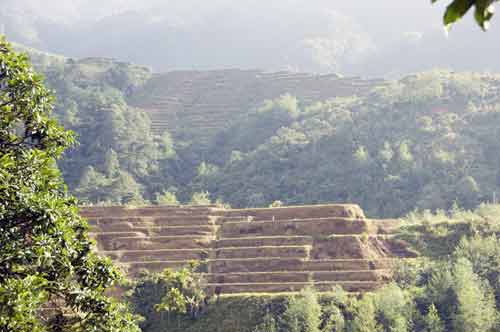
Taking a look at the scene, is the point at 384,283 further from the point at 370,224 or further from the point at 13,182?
the point at 13,182

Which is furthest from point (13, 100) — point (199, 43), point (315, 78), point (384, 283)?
point (199, 43)

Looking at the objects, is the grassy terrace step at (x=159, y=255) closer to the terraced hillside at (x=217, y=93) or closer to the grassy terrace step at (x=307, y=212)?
the grassy terrace step at (x=307, y=212)

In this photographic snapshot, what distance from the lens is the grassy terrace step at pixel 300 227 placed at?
164ft

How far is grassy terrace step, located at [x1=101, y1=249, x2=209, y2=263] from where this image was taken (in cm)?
5000

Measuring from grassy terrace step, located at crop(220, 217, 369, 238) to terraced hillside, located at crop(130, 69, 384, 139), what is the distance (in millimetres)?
49079

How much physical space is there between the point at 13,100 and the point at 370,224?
38430 mm

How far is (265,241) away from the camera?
49.8 meters

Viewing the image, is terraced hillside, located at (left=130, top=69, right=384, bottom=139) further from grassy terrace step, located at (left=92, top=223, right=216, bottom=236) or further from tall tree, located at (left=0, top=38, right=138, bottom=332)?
tall tree, located at (left=0, top=38, right=138, bottom=332)

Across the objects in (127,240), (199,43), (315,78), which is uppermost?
(199,43)

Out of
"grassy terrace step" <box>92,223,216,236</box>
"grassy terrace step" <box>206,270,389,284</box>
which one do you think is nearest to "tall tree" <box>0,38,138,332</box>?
"grassy terrace step" <box>206,270,389,284</box>

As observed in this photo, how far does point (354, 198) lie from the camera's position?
74.0m

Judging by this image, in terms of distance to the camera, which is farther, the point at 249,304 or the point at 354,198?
the point at 354,198

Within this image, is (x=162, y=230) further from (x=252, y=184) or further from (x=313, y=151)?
(x=313, y=151)

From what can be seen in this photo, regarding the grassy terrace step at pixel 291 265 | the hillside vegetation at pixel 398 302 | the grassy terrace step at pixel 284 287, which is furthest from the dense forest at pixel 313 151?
the grassy terrace step at pixel 284 287
